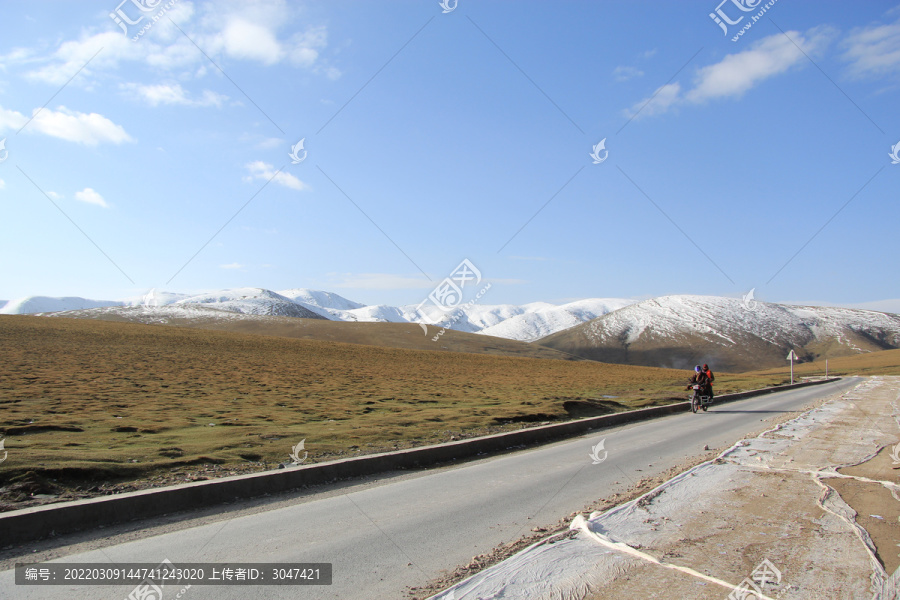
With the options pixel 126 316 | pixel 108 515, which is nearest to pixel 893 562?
pixel 108 515

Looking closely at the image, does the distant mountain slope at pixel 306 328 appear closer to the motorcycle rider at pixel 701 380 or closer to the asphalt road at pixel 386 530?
the motorcycle rider at pixel 701 380

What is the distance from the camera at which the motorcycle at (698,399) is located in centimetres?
2375

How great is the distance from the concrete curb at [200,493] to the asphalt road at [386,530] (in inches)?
27.2

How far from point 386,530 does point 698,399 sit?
2100cm

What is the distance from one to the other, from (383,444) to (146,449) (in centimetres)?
486

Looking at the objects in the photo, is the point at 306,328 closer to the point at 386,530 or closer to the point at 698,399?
the point at 698,399

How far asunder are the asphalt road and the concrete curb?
0.69 metres

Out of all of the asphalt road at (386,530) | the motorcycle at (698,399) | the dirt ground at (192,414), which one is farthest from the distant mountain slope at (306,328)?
the asphalt road at (386,530)

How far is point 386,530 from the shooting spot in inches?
253

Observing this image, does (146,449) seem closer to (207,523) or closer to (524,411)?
(207,523)

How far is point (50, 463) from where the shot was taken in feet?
27.3

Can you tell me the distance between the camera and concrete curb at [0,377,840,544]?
19.9 feet

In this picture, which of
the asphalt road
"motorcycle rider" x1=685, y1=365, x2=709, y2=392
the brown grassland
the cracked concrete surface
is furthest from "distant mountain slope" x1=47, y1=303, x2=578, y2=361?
the cracked concrete surface

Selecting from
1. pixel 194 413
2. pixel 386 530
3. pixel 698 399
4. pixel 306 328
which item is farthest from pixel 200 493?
pixel 306 328
